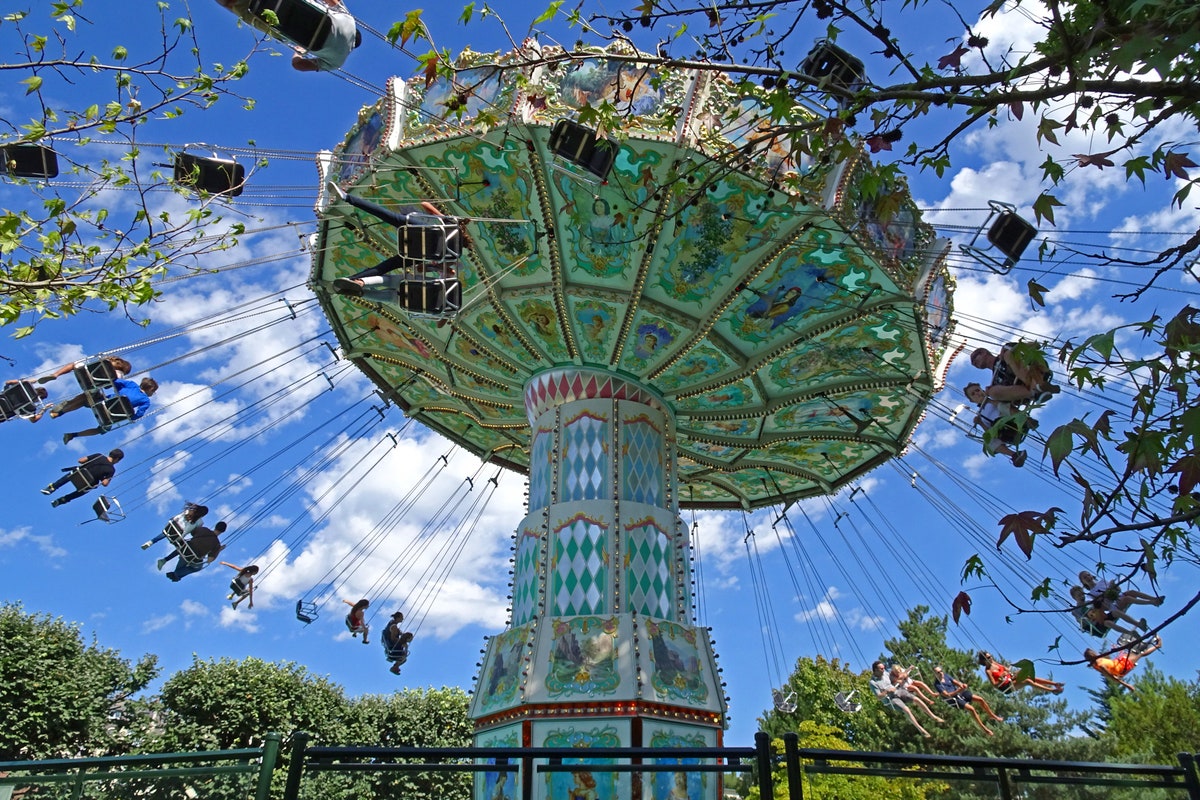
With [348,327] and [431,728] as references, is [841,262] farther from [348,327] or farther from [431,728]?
[431,728]

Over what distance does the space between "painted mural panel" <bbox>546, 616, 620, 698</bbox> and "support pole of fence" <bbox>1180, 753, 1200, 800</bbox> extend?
5866mm

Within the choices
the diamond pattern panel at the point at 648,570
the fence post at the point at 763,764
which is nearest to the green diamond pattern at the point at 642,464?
the diamond pattern panel at the point at 648,570

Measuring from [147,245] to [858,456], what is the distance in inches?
460

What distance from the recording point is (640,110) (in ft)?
31.0

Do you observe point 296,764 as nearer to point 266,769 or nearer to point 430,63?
point 266,769

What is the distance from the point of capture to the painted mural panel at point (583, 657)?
9.88 metres

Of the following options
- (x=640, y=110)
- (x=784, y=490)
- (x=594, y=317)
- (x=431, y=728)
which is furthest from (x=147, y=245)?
(x=431, y=728)

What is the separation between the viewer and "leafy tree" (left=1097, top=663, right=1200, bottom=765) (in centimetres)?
2473

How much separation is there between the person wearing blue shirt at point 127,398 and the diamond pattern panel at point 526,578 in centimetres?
535

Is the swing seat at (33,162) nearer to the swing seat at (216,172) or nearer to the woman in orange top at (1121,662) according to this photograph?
the swing seat at (216,172)

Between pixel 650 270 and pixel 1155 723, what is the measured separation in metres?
24.1

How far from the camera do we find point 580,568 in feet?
35.5

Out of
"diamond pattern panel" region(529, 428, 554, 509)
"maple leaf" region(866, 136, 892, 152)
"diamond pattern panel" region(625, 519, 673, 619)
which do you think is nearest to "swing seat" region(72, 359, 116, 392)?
"diamond pattern panel" region(529, 428, 554, 509)

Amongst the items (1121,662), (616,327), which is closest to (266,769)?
(616,327)
